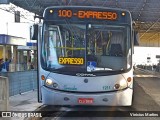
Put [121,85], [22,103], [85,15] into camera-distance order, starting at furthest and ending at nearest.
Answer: [22,103] → [85,15] → [121,85]

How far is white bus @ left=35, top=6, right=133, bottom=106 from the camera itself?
10.9m

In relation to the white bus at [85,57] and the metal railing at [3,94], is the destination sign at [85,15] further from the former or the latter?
the metal railing at [3,94]

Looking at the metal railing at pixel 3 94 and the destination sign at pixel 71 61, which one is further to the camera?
the destination sign at pixel 71 61

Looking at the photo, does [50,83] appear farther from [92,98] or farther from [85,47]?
[85,47]

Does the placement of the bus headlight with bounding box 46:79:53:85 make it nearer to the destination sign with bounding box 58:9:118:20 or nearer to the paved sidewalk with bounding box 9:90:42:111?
the paved sidewalk with bounding box 9:90:42:111

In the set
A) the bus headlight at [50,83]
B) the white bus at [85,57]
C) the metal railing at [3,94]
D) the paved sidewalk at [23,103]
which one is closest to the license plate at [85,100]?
the white bus at [85,57]

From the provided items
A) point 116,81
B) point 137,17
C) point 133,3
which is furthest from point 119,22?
point 137,17

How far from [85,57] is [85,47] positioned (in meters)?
0.30

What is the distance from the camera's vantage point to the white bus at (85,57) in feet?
35.8

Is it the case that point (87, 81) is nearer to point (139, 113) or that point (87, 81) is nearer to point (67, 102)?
point (67, 102)

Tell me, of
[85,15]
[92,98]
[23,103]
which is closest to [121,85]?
[92,98]

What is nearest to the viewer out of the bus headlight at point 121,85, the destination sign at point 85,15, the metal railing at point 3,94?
the metal railing at point 3,94

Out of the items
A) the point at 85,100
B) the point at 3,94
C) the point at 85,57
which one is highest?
the point at 85,57

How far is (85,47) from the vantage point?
36.4 feet
